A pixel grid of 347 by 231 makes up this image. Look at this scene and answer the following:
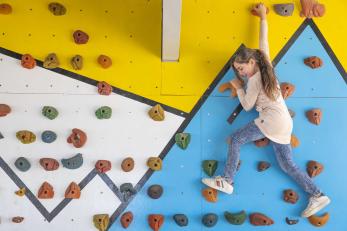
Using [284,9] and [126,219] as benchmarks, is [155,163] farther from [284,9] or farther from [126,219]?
[284,9]

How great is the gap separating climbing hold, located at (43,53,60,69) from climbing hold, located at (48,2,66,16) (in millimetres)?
259

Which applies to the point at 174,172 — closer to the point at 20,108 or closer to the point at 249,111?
the point at 249,111

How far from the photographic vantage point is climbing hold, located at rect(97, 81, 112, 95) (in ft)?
7.03

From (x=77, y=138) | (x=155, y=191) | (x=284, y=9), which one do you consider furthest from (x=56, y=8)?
(x=284, y=9)

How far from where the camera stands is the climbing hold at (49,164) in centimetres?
210

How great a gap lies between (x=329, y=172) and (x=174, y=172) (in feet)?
3.12

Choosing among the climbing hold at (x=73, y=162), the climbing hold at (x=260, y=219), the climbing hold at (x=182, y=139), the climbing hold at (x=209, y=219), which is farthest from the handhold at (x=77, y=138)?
the climbing hold at (x=260, y=219)

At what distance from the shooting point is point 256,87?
6.65 feet

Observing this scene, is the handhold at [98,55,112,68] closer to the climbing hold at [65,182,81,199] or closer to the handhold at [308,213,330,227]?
the climbing hold at [65,182,81,199]

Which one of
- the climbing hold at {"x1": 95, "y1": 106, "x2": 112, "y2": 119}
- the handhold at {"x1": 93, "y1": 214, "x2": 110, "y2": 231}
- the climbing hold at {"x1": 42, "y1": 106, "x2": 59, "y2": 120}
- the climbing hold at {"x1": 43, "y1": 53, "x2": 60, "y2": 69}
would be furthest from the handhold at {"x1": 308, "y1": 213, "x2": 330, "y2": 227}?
the climbing hold at {"x1": 43, "y1": 53, "x2": 60, "y2": 69}

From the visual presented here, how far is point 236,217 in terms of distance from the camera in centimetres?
211

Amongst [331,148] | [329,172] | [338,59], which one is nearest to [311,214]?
[329,172]

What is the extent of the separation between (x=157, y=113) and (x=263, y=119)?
2.01 feet

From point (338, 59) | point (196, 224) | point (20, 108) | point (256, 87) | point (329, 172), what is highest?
point (338, 59)
